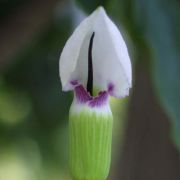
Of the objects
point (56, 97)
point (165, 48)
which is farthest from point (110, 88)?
point (56, 97)

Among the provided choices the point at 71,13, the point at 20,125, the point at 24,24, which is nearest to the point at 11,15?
the point at 24,24

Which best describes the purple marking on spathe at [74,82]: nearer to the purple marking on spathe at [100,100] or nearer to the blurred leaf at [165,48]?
the purple marking on spathe at [100,100]

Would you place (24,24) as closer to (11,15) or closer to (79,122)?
(11,15)

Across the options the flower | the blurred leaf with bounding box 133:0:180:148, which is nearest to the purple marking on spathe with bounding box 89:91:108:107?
the flower

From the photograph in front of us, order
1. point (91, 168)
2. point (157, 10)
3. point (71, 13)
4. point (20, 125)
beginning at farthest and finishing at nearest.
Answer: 1. point (20, 125)
2. point (71, 13)
3. point (157, 10)
4. point (91, 168)

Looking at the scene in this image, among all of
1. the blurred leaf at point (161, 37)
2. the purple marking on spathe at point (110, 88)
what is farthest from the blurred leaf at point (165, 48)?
the purple marking on spathe at point (110, 88)
